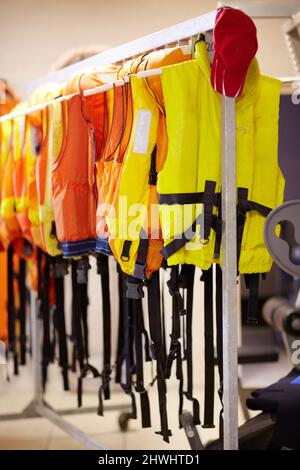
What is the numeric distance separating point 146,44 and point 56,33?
0.79 metres

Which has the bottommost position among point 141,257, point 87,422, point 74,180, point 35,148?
point 87,422

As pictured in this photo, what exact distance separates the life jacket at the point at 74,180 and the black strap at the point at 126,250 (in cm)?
37

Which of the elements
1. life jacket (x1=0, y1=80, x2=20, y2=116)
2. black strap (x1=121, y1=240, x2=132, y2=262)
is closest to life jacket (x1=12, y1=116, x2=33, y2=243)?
life jacket (x1=0, y1=80, x2=20, y2=116)

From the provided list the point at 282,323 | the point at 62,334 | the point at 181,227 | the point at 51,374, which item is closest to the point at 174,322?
the point at 181,227

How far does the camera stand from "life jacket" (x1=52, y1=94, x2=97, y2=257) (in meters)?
2.20

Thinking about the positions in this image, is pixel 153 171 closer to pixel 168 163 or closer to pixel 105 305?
pixel 168 163

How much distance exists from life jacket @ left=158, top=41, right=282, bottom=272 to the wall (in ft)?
0.78

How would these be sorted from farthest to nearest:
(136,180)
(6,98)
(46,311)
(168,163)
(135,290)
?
(6,98) < (46,311) < (135,290) < (136,180) < (168,163)

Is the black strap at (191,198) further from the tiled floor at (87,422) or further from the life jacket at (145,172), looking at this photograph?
the tiled floor at (87,422)

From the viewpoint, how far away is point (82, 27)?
2609 millimetres

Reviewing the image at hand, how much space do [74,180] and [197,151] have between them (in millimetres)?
642

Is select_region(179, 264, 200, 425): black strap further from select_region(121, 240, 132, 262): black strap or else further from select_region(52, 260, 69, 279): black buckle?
select_region(52, 260, 69, 279): black buckle

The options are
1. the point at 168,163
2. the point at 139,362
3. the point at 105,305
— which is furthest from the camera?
the point at 105,305

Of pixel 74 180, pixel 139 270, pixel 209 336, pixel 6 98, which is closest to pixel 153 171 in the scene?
pixel 139 270
